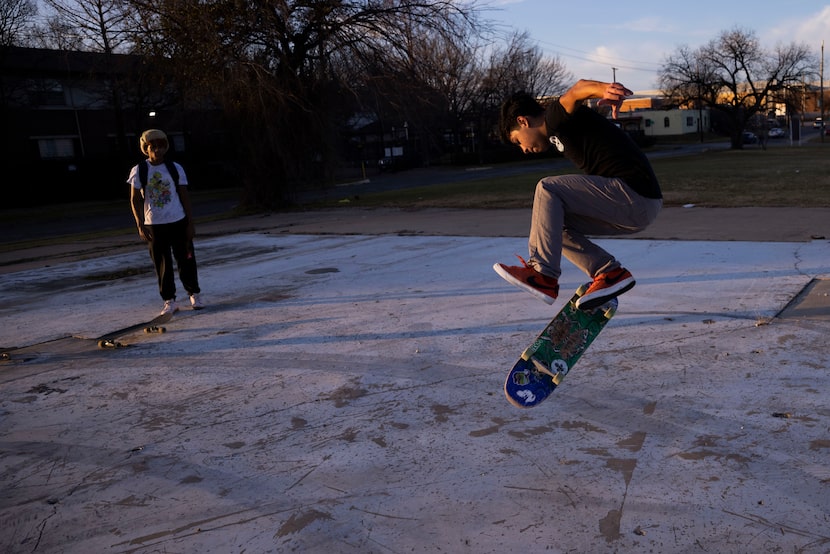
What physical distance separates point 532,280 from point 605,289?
1.82 ft

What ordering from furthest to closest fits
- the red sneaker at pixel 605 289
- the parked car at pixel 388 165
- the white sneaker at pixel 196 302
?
the parked car at pixel 388 165, the white sneaker at pixel 196 302, the red sneaker at pixel 605 289

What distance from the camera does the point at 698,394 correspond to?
4.76 metres

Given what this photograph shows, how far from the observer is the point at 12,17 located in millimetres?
30750

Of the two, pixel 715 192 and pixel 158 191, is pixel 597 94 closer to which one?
pixel 158 191

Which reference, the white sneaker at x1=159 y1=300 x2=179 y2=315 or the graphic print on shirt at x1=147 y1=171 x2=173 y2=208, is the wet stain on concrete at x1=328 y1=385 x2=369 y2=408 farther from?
the graphic print on shirt at x1=147 y1=171 x2=173 y2=208

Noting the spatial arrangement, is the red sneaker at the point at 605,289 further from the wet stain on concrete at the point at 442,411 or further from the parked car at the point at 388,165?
the parked car at the point at 388,165

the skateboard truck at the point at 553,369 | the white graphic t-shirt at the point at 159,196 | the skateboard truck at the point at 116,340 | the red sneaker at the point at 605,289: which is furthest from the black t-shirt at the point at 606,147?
the white graphic t-shirt at the point at 159,196

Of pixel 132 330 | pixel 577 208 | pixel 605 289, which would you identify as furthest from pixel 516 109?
pixel 132 330

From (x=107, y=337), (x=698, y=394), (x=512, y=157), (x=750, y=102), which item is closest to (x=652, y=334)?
(x=698, y=394)

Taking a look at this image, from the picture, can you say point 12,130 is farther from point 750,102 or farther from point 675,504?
point 750,102

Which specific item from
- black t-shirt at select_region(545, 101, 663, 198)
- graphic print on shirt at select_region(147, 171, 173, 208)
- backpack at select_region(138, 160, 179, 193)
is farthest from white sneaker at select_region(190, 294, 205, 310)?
black t-shirt at select_region(545, 101, 663, 198)

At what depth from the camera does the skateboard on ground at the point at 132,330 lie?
22.5ft

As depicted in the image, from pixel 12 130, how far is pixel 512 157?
3632 cm

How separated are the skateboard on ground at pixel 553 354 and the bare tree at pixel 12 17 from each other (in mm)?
33264
